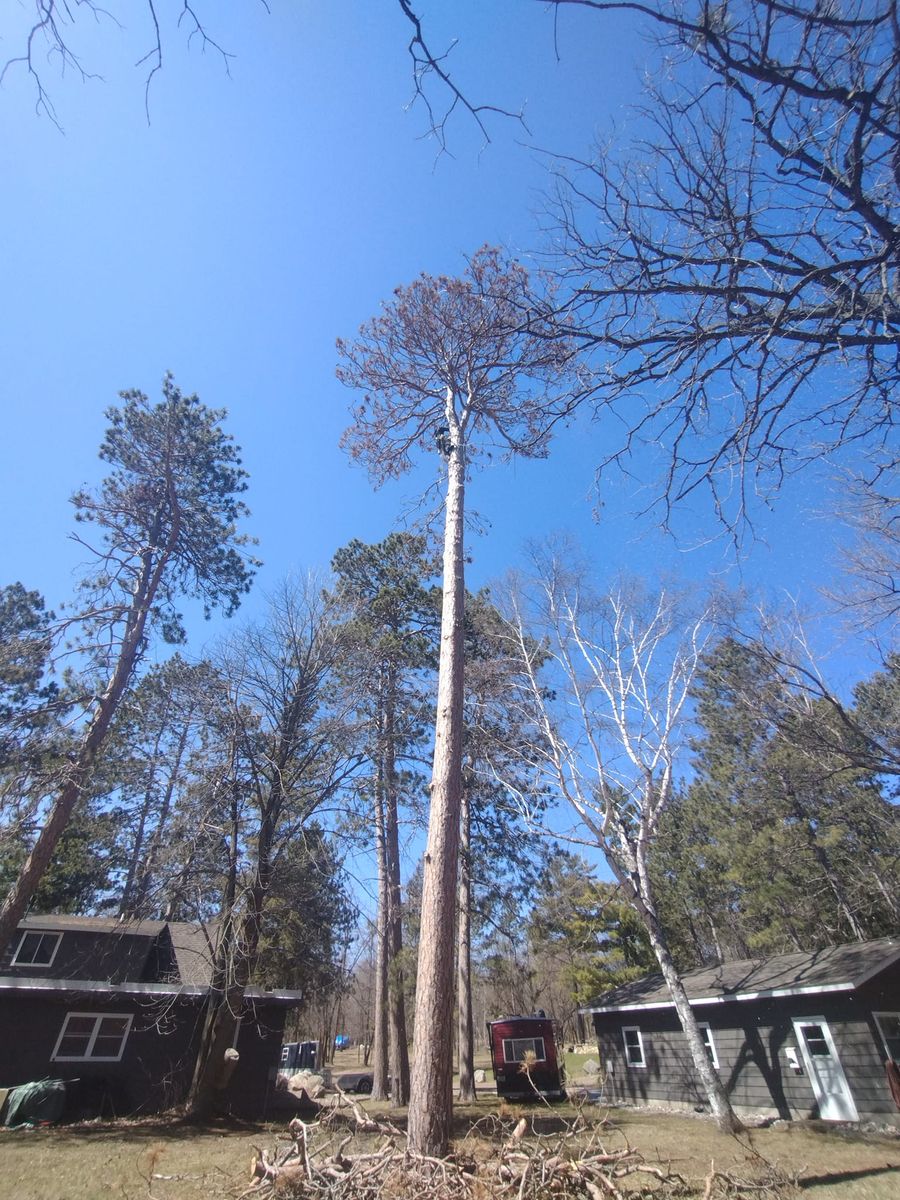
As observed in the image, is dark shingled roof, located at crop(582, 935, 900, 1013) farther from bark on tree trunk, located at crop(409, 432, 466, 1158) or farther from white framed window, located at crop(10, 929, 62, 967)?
white framed window, located at crop(10, 929, 62, 967)

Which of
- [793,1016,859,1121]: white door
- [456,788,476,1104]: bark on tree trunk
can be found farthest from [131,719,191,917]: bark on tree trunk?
[793,1016,859,1121]: white door

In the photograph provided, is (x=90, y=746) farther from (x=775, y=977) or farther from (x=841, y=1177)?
(x=775, y=977)

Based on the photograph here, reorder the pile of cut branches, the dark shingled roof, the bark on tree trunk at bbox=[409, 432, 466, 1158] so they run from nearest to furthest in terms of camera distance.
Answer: the pile of cut branches
the bark on tree trunk at bbox=[409, 432, 466, 1158]
the dark shingled roof

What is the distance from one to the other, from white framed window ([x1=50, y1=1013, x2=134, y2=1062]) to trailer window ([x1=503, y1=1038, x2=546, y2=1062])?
10.9 metres

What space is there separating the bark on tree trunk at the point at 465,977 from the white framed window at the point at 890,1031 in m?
9.74

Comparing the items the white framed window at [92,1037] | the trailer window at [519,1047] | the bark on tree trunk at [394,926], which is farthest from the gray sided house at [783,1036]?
the white framed window at [92,1037]

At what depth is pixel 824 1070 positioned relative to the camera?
11.9 metres

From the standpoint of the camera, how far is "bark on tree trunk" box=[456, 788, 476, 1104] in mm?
16641

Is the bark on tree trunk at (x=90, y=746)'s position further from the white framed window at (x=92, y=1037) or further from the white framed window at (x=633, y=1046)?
the white framed window at (x=633, y=1046)

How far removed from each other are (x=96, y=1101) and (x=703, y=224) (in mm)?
17459

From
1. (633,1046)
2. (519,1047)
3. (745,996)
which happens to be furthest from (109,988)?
(745,996)

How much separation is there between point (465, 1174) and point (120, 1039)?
1341 cm

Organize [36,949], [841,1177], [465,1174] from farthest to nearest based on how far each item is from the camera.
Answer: [36,949]
[841,1177]
[465,1174]

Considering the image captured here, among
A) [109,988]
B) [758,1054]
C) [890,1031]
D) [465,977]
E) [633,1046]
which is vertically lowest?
[758,1054]
